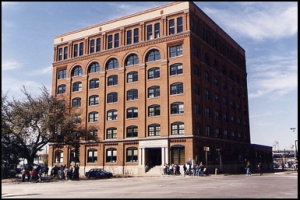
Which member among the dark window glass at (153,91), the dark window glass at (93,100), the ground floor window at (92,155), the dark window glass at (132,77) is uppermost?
the dark window glass at (132,77)

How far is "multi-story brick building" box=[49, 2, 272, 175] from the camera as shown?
50750 millimetres

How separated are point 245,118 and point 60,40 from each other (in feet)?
139

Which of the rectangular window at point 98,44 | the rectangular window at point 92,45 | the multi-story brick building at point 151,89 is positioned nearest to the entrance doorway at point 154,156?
the multi-story brick building at point 151,89

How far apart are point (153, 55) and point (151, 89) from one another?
571cm

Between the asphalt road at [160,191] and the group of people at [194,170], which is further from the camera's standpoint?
the group of people at [194,170]

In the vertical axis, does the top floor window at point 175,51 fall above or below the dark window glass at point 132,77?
above

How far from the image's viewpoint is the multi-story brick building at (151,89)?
50750 millimetres

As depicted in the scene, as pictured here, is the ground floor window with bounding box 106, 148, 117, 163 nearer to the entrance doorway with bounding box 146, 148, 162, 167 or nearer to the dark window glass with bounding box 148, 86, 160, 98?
the entrance doorway with bounding box 146, 148, 162, 167

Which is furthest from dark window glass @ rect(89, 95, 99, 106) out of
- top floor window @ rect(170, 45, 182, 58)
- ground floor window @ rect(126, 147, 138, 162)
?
top floor window @ rect(170, 45, 182, 58)

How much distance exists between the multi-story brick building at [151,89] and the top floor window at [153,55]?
0.13 m

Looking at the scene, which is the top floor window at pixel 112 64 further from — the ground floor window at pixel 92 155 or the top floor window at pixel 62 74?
the ground floor window at pixel 92 155

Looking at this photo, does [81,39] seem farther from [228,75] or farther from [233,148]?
[233,148]

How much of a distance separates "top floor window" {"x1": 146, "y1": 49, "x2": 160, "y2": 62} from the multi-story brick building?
130 mm

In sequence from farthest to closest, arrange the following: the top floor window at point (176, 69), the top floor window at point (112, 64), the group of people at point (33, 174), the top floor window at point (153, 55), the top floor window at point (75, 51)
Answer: the top floor window at point (75, 51), the top floor window at point (112, 64), the top floor window at point (153, 55), the top floor window at point (176, 69), the group of people at point (33, 174)
